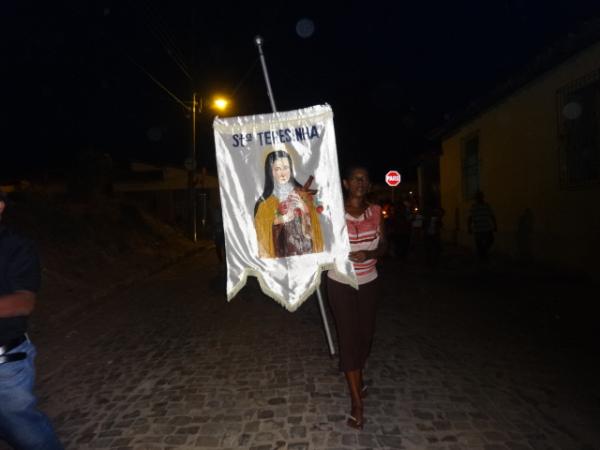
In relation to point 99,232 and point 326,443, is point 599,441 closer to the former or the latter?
point 326,443

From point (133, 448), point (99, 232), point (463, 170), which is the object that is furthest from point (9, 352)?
point (463, 170)

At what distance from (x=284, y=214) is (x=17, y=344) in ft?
6.24

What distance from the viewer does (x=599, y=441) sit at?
3.13 metres

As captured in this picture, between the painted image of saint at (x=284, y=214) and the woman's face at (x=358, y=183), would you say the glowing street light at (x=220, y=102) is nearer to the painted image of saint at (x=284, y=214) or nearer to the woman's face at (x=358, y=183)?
the painted image of saint at (x=284, y=214)

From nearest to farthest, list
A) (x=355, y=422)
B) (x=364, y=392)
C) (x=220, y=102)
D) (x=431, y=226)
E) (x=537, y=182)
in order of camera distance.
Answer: (x=355, y=422)
(x=364, y=392)
(x=537, y=182)
(x=431, y=226)
(x=220, y=102)

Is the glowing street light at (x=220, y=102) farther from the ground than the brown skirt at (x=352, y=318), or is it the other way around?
the glowing street light at (x=220, y=102)

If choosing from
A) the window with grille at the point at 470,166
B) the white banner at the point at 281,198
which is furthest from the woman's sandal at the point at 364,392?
the window with grille at the point at 470,166

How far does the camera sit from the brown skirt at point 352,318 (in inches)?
132

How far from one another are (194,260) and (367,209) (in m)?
12.3

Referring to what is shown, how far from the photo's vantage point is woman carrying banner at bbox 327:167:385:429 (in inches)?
132

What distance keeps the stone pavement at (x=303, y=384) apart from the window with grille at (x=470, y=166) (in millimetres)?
8117

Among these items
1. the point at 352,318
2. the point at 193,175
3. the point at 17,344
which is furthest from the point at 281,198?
the point at 193,175

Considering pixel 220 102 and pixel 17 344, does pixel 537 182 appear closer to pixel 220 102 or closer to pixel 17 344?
pixel 17 344

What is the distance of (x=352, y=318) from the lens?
3.39 m
